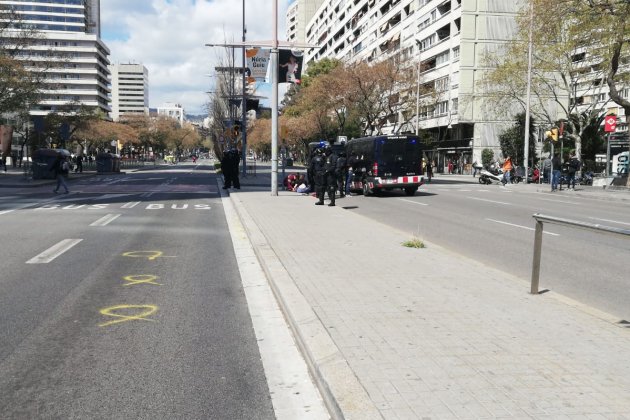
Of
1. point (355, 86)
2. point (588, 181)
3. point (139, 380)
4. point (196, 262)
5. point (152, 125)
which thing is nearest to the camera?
point (139, 380)

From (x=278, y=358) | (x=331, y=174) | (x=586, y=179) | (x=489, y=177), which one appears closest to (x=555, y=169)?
(x=489, y=177)

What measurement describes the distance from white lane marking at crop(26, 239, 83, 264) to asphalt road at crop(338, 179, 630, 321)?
19.6 ft

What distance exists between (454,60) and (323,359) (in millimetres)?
59566

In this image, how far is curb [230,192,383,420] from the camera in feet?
10.8

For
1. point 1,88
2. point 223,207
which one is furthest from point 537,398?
point 1,88

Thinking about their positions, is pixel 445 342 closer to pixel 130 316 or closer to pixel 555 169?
pixel 130 316

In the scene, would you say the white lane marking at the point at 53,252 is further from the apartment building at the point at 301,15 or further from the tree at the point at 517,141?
the apartment building at the point at 301,15

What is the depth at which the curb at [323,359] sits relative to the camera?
3.28 meters

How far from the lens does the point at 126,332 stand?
5.08 meters

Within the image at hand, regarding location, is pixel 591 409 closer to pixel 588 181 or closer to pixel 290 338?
pixel 290 338

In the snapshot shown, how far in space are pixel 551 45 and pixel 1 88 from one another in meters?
34.4

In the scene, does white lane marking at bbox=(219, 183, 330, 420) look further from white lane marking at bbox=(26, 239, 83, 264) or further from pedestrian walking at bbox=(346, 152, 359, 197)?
pedestrian walking at bbox=(346, 152, 359, 197)

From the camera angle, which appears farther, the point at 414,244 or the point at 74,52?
the point at 74,52

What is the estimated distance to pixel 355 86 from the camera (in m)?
48.2
